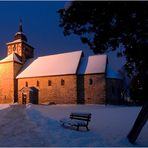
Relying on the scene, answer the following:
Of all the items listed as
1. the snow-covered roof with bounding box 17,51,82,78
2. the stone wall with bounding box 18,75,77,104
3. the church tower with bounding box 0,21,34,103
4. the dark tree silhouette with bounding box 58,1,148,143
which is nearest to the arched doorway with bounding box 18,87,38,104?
the stone wall with bounding box 18,75,77,104

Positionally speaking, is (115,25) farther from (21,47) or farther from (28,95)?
(21,47)

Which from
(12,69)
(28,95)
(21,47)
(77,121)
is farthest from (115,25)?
(21,47)

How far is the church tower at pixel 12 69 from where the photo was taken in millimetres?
52188

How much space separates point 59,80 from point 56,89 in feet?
6.28

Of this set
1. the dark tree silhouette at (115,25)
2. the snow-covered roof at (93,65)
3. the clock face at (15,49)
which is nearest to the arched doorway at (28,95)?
the snow-covered roof at (93,65)

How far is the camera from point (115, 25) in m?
10.7

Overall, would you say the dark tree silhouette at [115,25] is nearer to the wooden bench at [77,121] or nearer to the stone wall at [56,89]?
the wooden bench at [77,121]

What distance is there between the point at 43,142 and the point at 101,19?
5.94 m

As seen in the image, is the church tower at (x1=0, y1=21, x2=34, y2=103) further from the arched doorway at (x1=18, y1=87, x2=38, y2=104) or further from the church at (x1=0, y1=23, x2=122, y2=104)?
the arched doorway at (x1=18, y1=87, x2=38, y2=104)

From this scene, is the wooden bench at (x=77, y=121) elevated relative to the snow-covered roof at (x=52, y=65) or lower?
lower

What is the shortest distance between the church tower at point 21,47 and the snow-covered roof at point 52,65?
355 centimetres

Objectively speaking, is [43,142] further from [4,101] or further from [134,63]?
[4,101]

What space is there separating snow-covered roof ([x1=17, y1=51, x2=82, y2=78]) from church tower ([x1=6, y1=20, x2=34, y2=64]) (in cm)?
355

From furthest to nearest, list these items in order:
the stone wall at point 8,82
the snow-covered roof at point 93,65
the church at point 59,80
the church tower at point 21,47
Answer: the church tower at point 21,47
the stone wall at point 8,82
the snow-covered roof at point 93,65
the church at point 59,80
